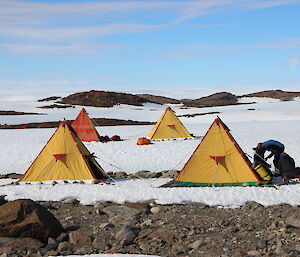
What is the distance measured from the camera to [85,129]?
25094 millimetres

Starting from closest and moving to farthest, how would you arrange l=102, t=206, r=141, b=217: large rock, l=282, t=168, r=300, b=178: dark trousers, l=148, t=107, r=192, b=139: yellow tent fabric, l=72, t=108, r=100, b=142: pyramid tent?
1. l=102, t=206, r=141, b=217: large rock
2. l=282, t=168, r=300, b=178: dark trousers
3. l=72, t=108, r=100, b=142: pyramid tent
4. l=148, t=107, r=192, b=139: yellow tent fabric

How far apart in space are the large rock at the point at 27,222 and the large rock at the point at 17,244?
0.46 ft

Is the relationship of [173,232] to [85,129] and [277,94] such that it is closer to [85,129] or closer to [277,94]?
[85,129]

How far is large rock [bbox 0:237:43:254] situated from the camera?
866cm

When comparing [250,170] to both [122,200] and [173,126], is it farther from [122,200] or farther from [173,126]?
[173,126]

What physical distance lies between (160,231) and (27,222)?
8.36 ft

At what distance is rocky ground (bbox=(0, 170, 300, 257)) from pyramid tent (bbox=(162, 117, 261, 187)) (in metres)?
2.14

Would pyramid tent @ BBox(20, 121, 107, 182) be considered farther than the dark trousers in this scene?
Yes

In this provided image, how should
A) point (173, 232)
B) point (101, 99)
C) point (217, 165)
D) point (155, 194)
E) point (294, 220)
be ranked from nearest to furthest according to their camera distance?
point (173, 232) < point (294, 220) < point (155, 194) < point (217, 165) < point (101, 99)

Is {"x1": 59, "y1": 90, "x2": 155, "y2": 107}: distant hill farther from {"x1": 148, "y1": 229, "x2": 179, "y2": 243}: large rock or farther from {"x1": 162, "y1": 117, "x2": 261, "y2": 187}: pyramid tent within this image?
{"x1": 148, "y1": 229, "x2": 179, "y2": 243}: large rock

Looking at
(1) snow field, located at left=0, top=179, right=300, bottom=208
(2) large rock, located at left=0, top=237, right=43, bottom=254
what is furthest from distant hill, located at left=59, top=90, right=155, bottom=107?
(2) large rock, located at left=0, top=237, right=43, bottom=254

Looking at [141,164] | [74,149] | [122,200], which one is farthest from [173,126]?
[122,200]

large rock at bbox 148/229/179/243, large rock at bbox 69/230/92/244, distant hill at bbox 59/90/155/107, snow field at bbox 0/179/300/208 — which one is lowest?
large rock at bbox 69/230/92/244

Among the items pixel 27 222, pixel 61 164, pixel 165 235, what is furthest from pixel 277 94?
pixel 27 222
